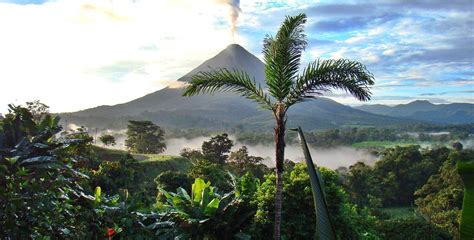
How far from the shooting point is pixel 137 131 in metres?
63.6

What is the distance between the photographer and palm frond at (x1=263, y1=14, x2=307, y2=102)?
27.6 ft

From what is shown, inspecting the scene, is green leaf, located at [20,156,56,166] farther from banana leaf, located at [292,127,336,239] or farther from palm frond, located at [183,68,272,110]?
banana leaf, located at [292,127,336,239]

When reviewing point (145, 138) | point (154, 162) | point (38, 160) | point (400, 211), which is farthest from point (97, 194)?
point (145, 138)

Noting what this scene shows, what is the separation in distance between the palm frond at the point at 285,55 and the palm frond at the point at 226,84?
1.21ft

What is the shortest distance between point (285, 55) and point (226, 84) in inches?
54.3

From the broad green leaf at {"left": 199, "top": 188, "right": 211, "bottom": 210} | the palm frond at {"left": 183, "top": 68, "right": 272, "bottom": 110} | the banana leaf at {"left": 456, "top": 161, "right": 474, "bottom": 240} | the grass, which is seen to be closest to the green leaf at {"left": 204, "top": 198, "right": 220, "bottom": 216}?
the broad green leaf at {"left": 199, "top": 188, "right": 211, "bottom": 210}

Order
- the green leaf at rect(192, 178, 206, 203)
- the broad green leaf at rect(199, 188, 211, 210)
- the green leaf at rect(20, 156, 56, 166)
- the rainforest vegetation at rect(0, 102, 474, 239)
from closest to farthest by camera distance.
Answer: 1. the green leaf at rect(20, 156, 56, 166)
2. the rainforest vegetation at rect(0, 102, 474, 239)
3. the broad green leaf at rect(199, 188, 211, 210)
4. the green leaf at rect(192, 178, 206, 203)

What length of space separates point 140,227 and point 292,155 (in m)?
141

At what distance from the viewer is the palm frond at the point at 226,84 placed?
8789mm

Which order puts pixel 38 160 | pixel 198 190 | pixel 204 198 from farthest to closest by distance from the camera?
1. pixel 198 190
2. pixel 204 198
3. pixel 38 160

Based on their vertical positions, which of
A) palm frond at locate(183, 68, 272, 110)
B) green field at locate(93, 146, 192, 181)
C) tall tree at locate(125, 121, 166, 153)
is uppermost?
palm frond at locate(183, 68, 272, 110)

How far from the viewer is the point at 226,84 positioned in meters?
8.84

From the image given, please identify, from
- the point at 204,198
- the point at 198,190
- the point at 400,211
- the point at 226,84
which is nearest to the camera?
the point at 226,84

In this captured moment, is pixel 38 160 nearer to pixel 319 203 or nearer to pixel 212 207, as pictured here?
pixel 212 207
